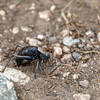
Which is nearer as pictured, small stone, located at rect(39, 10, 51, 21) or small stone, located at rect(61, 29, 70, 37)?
small stone, located at rect(61, 29, 70, 37)

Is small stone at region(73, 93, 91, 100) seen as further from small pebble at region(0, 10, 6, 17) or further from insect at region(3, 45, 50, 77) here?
small pebble at region(0, 10, 6, 17)

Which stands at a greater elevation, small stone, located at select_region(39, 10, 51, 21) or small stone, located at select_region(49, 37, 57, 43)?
small stone, located at select_region(39, 10, 51, 21)

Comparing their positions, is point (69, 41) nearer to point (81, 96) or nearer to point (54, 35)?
point (54, 35)

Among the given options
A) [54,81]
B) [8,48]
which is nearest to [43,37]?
[8,48]

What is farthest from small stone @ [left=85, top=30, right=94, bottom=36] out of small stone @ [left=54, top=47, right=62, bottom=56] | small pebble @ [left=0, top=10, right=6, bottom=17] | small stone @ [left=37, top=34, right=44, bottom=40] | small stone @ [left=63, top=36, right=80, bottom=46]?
small pebble @ [left=0, top=10, right=6, bottom=17]

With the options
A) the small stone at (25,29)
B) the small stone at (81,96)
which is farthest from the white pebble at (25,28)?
the small stone at (81,96)

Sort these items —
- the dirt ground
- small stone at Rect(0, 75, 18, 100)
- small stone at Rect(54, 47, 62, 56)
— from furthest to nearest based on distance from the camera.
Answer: small stone at Rect(54, 47, 62, 56) → the dirt ground → small stone at Rect(0, 75, 18, 100)

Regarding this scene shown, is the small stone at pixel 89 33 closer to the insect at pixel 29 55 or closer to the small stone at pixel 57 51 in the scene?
the small stone at pixel 57 51
